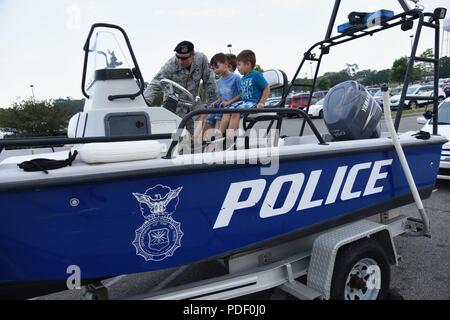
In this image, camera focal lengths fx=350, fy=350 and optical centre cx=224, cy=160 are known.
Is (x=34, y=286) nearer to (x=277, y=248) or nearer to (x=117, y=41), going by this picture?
(x=277, y=248)

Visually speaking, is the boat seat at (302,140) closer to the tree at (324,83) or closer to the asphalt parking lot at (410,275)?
the asphalt parking lot at (410,275)

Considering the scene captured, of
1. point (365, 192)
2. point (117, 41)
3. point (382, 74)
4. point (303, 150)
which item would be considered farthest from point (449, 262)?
point (382, 74)

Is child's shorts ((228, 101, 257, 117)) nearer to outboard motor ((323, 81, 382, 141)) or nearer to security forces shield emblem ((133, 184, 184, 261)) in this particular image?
outboard motor ((323, 81, 382, 141))

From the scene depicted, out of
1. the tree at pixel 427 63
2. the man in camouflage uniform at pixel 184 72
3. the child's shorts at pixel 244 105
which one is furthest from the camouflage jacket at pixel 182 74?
the tree at pixel 427 63

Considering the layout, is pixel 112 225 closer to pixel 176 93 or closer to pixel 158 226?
pixel 158 226

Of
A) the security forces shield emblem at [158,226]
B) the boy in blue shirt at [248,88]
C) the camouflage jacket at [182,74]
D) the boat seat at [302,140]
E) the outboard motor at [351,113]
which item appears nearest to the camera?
the security forces shield emblem at [158,226]

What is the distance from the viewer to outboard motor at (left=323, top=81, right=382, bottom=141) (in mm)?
2891

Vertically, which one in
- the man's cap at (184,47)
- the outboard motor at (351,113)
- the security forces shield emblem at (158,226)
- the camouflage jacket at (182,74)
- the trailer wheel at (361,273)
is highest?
the man's cap at (184,47)

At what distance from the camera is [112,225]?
181 centimetres

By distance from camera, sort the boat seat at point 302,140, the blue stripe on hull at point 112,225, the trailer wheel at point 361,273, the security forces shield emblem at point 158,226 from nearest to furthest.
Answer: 1. the blue stripe on hull at point 112,225
2. the security forces shield emblem at point 158,226
3. the trailer wheel at point 361,273
4. the boat seat at point 302,140

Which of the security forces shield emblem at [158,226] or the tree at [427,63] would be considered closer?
the security forces shield emblem at [158,226]

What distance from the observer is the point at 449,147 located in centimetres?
553

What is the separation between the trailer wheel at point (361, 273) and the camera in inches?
97.0
